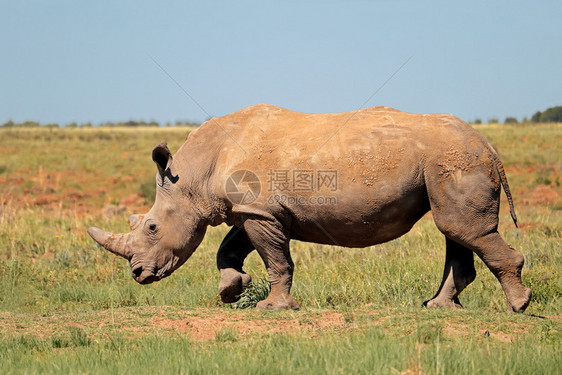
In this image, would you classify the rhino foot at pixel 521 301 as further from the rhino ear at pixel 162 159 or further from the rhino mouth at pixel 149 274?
the rhino ear at pixel 162 159

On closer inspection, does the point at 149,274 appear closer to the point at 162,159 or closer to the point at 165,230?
the point at 165,230

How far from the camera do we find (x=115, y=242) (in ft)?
24.7

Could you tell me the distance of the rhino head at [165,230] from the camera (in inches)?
289

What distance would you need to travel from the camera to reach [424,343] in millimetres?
5195

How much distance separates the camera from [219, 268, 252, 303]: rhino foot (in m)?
7.19

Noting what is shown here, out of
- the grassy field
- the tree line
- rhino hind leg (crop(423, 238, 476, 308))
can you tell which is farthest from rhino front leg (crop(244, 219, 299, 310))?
the tree line

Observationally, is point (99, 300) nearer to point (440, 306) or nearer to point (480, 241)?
point (440, 306)

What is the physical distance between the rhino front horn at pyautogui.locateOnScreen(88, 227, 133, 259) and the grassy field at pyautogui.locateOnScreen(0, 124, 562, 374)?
28.5 inches

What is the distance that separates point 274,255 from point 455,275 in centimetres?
175

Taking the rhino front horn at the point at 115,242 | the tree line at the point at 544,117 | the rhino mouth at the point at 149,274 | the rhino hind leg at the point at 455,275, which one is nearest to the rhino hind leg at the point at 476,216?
the rhino hind leg at the point at 455,275

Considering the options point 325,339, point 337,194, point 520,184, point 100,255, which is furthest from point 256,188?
point 520,184

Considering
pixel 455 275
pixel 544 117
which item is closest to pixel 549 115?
pixel 544 117

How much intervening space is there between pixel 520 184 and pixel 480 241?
20432mm

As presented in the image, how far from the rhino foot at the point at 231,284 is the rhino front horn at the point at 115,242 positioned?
3.43 feet
